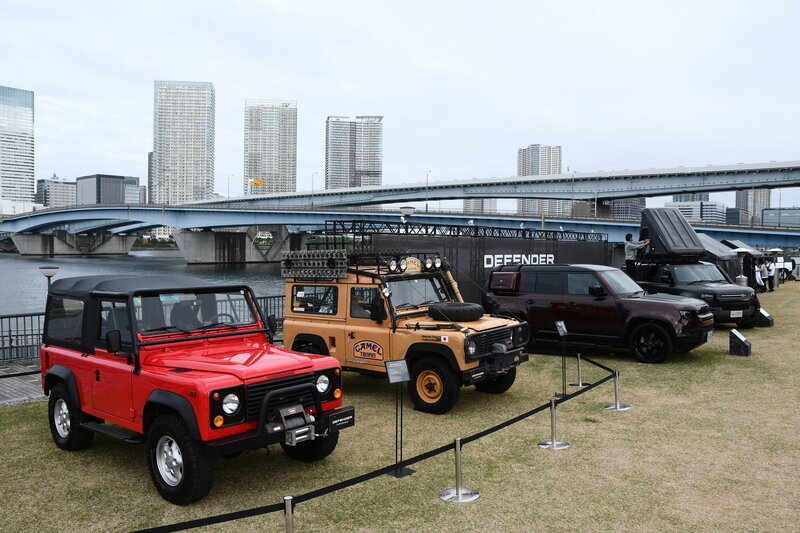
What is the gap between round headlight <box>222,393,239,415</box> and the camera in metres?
5.22

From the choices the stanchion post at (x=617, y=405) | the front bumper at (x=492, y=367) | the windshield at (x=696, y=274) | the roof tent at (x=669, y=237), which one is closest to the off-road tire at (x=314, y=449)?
the front bumper at (x=492, y=367)

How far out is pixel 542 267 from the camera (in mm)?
13648

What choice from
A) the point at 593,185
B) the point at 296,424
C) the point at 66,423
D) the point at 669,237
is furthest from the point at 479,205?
the point at 296,424

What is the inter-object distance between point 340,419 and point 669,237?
1498 cm

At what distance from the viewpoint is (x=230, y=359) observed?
5914mm

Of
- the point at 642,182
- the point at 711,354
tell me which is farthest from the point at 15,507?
the point at 642,182

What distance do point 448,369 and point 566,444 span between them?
6.23 ft

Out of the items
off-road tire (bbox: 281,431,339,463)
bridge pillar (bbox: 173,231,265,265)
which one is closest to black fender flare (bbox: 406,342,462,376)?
off-road tire (bbox: 281,431,339,463)

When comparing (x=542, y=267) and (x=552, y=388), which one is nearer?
(x=552, y=388)

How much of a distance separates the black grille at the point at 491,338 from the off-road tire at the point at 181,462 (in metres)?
4.12

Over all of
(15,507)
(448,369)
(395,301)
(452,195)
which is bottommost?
(15,507)

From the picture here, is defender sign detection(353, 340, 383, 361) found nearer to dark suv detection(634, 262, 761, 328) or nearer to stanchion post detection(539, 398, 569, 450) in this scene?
stanchion post detection(539, 398, 569, 450)

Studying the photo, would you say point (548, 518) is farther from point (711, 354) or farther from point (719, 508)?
point (711, 354)

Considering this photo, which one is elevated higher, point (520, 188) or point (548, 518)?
point (520, 188)
